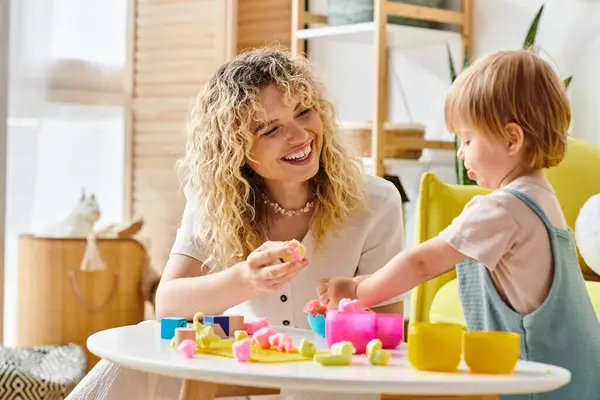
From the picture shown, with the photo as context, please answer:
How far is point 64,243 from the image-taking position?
3865 millimetres

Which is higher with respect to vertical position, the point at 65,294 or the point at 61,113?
the point at 61,113

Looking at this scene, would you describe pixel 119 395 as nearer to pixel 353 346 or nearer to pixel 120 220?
pixel 353 346

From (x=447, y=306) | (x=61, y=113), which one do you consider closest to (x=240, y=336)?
(x=447, y=306)

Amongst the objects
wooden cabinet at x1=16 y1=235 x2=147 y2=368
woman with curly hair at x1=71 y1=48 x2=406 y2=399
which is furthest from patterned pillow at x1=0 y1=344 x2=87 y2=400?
woman with curly hair at x1=71 y1=48 x2=406 y2=399

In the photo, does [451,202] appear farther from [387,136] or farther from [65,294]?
[65,294]

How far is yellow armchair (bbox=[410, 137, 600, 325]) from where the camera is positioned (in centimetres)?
276

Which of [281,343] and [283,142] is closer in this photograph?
[281,343]

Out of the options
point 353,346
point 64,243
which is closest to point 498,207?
point 353,346

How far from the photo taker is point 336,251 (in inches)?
79.0

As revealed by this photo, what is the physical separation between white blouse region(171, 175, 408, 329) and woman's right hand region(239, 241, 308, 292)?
365 mm

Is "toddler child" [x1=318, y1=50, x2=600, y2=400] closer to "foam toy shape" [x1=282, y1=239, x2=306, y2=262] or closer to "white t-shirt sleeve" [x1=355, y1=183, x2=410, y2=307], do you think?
"foam toy shape" [x1=282, y1=239, x2=306, y2=262]

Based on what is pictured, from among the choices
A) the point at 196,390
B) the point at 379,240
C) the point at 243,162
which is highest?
the point at 243,162

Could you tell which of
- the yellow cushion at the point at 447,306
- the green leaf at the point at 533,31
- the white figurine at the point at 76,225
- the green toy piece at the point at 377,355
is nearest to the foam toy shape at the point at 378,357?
the green toy piece at the point at 377,355

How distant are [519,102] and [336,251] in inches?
24.8
